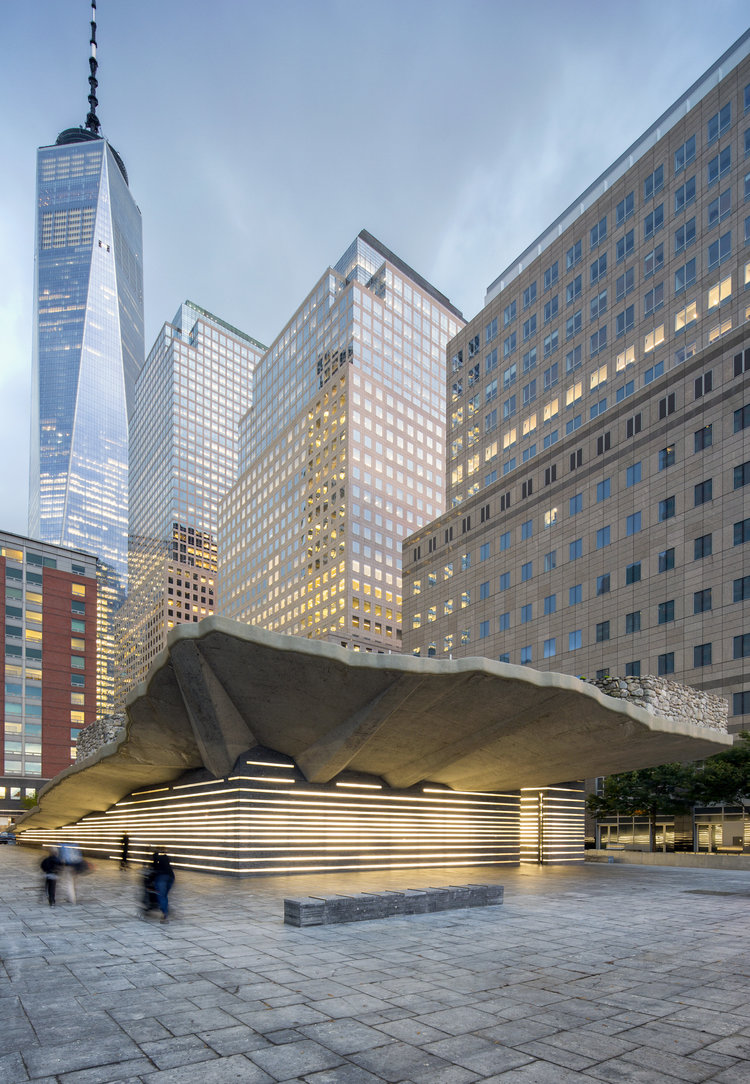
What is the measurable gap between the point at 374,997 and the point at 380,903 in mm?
6075

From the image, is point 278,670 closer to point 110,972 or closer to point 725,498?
point 110,972

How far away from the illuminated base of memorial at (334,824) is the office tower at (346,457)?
264ft

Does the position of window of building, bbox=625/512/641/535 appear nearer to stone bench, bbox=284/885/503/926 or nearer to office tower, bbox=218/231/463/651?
stone bench, bbox=284/885/503/926

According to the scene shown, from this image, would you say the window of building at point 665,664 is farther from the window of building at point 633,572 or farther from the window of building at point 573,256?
the window of building at point 573,256

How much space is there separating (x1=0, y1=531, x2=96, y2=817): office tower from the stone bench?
8268 cm

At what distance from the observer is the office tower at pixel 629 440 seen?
157 feet

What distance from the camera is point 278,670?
1809cm

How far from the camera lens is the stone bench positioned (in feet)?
43.5

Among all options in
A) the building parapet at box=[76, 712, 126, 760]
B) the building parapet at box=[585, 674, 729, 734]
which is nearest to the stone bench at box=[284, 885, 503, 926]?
the building parapet at box=[585, 674, 729, 734]

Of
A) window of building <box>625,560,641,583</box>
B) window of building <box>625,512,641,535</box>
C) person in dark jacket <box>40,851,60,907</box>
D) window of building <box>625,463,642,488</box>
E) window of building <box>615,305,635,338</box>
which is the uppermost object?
window of building <box>615,305,635,338</box>

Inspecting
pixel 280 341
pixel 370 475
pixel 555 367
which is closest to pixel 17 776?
pixel 370 475

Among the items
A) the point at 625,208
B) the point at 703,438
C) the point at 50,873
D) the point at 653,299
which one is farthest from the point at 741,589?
the point at 50,873

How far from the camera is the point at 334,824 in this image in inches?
958

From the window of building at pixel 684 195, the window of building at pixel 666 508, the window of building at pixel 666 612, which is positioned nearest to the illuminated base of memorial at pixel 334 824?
the window of building at pixel 666 612
